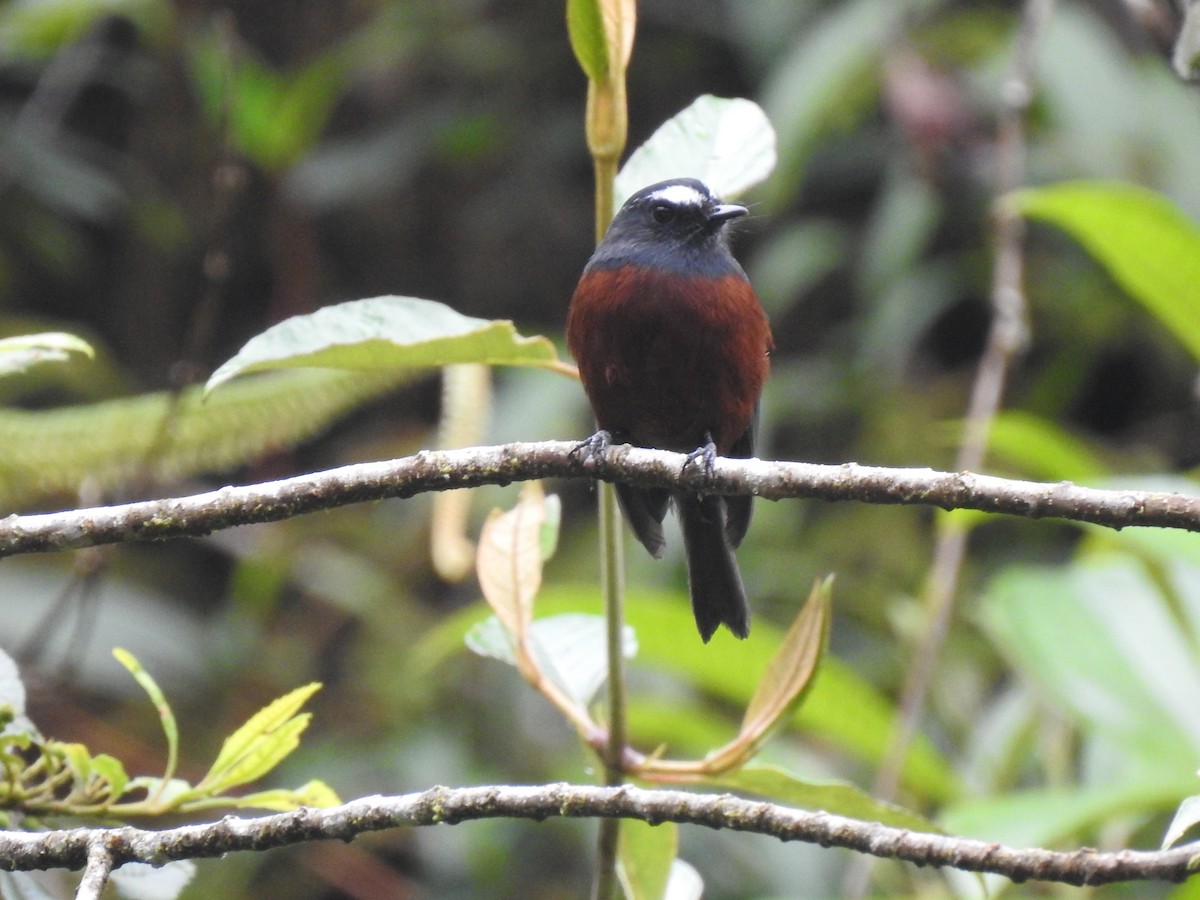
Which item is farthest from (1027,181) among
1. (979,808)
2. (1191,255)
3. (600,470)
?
(600,470)

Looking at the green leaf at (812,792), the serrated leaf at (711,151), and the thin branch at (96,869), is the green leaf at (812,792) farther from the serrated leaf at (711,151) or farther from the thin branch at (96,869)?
the serrated leaf at (711,151)

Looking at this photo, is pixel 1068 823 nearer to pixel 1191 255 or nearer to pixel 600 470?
pixel 1191 255

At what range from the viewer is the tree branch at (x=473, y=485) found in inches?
60.5

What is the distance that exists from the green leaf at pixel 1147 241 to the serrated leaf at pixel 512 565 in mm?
1429

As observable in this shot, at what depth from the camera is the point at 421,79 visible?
290 inches

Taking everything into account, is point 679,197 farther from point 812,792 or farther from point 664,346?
point 812,792

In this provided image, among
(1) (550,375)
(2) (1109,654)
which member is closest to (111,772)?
(2) (1109,654)

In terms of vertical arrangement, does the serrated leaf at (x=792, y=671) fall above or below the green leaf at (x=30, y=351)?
below

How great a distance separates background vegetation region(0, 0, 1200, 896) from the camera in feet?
11.4

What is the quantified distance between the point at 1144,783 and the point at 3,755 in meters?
2.10

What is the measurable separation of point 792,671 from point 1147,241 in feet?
4.77

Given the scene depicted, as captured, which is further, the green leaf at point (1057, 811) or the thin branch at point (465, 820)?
the green leaf at point (1057, 811)

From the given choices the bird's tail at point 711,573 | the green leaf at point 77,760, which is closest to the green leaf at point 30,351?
the green leaf at point 77,760

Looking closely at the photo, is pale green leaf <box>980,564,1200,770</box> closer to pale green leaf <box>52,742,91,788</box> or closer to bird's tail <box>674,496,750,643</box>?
bird's tail <box>674,496,750,643</box>
